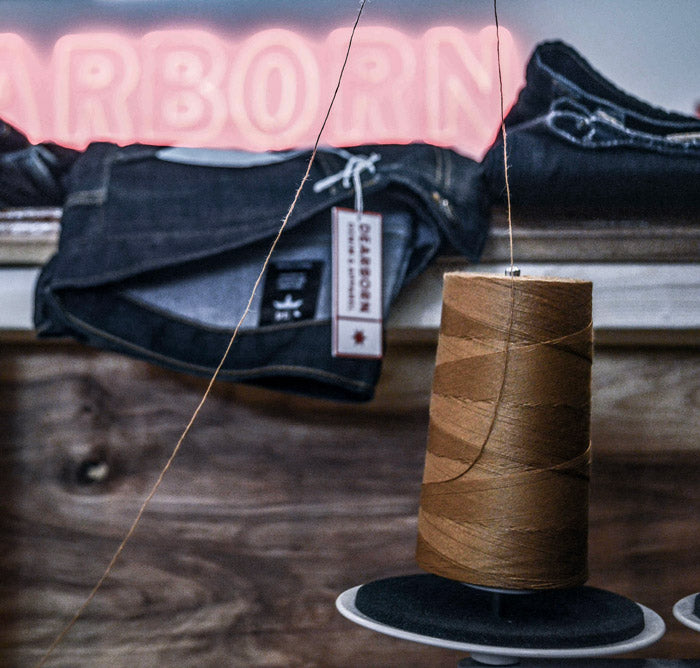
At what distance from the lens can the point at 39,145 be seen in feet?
2.55

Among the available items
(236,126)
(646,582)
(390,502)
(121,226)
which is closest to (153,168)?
(121,226)

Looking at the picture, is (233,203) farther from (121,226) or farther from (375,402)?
(375,402)

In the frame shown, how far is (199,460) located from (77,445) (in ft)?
0.42

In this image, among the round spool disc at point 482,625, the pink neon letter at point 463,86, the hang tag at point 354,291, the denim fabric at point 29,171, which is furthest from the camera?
the pink neon letter at point 463,86

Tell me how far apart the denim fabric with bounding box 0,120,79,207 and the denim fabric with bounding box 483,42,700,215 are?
0.45m

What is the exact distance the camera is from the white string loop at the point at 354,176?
2.21 feet

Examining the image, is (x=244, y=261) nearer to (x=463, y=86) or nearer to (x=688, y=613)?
(x=688, y=613)

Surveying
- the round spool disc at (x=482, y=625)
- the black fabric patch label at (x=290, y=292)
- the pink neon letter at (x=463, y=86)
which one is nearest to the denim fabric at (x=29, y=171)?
the black fabric patch label at (x=290, y=292)

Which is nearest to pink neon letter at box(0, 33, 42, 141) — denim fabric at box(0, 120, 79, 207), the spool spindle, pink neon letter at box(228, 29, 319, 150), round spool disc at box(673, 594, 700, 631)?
pink neon letter at box(228, 29, 319, 150)

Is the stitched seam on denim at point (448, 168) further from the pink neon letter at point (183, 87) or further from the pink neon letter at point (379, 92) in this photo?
the pink neon letter at point (183, 87)

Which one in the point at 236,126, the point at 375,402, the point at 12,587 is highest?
the point at 236,126

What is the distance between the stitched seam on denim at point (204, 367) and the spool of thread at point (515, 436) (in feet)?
0.53

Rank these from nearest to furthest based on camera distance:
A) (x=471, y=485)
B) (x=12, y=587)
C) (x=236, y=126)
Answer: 1. (x=471, y=485)
2. (x=12, y=587)
3. (x=236, y=126)

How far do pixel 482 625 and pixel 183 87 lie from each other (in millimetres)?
1699
